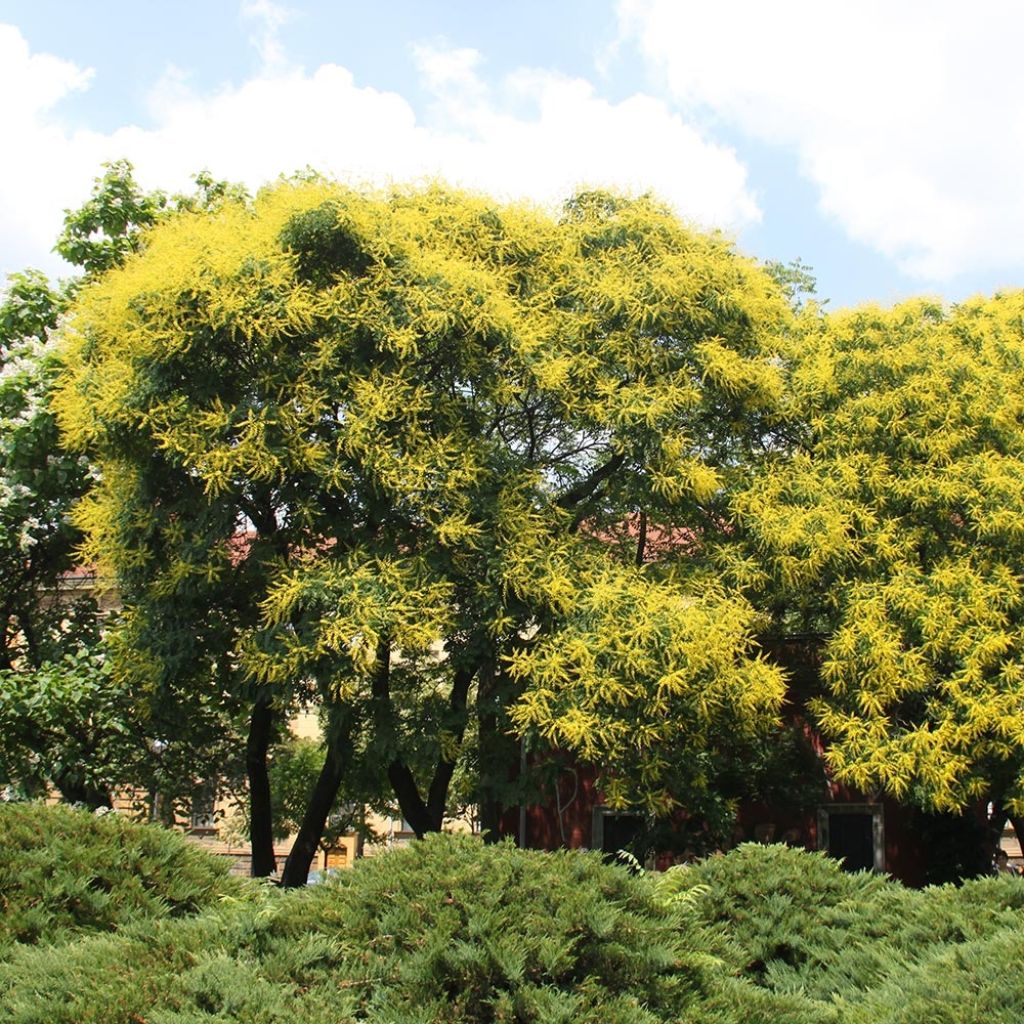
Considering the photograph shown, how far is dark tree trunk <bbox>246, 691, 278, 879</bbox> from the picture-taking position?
15.2 metres

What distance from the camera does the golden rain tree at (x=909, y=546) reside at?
42.3 ft

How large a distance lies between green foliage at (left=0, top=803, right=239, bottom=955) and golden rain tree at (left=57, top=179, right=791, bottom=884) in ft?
15.9

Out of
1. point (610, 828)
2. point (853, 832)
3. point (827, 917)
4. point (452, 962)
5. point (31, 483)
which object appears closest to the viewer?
point (452, 962)

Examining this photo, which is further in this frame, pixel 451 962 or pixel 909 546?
pixel 909 546

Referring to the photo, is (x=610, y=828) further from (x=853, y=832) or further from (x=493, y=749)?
(x=493, y=749)

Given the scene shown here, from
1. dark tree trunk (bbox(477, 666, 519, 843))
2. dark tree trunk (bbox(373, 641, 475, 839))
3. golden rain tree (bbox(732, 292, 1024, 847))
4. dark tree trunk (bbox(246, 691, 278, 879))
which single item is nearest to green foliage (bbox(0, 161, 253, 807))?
dark tree trunk (bbox(246, 691, 278, 879))

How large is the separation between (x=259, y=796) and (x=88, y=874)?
31.5 feet

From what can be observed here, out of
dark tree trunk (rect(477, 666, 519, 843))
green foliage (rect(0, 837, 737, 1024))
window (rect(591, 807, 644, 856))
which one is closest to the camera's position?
green foliage (rect(0, 837, 737, 1024))

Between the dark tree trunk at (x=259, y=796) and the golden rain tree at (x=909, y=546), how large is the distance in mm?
6419

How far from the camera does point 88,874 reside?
616 cm

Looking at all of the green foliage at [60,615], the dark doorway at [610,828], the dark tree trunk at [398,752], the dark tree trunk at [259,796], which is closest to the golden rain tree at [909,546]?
the dark tree trunk at [398,752]

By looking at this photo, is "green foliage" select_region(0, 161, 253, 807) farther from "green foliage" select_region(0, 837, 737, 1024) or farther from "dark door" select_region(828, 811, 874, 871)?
"dark door" select_region(828, 811, 874, 871)

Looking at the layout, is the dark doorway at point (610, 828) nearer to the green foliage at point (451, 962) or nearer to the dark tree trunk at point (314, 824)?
the dark tree trunk at point (314, 824)

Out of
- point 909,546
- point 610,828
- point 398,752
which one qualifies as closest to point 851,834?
point 610,828
